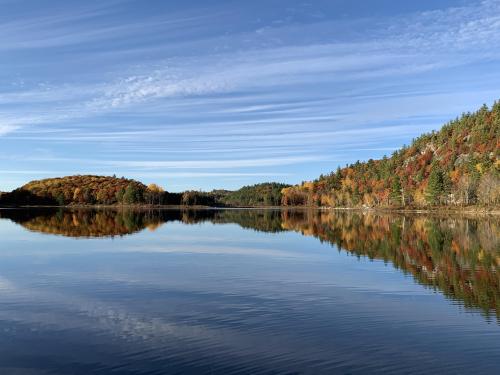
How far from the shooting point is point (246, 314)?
22125 millimetres

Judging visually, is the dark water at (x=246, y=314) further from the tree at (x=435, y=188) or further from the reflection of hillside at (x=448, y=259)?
the tree at (x=435, y=188)

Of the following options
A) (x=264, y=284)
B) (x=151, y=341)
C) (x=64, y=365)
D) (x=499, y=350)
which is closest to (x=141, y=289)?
(x=264, y=284)

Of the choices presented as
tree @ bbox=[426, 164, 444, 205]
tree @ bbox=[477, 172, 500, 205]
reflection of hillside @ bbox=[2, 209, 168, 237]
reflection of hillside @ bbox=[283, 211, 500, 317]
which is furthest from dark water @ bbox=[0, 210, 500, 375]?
tree @ bbox=[426, 164, 444, 205]

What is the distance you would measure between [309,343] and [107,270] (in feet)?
69.9

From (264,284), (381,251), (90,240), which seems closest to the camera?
(264,284)

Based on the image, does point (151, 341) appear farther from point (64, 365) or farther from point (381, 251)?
point (381, 251)

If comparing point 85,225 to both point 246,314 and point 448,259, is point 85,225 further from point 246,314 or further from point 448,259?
point 246,314

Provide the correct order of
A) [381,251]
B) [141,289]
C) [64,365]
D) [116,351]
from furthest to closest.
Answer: [381,251]
[141,289]
[116,351]
[64,365]

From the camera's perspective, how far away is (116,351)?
1634 cm

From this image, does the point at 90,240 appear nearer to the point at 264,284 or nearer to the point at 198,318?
the point at 264,284

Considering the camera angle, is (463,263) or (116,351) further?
(463,263)

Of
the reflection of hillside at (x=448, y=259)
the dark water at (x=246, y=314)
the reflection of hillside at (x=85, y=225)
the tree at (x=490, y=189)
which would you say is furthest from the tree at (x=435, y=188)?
the dark water at (x=246, y=314)

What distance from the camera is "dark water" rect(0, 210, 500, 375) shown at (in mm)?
15781

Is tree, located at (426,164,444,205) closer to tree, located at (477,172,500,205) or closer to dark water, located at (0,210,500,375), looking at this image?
tree, located at (477,172,500,205)
